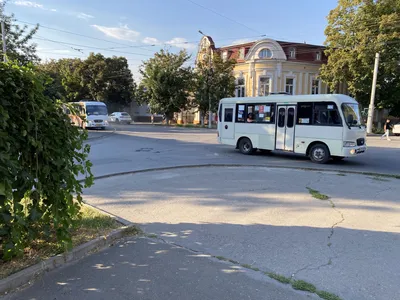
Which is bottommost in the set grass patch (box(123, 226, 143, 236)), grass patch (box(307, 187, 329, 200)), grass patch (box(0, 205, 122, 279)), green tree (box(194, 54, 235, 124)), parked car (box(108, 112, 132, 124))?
grass patch (box(123, 226, 143, 236))

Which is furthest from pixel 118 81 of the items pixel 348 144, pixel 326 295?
pixel 326 295

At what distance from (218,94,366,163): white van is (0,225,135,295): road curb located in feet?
30.4

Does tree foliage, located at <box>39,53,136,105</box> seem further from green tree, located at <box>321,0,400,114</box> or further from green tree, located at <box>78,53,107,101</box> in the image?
green tree, located at <box>321,0,400,114</box>

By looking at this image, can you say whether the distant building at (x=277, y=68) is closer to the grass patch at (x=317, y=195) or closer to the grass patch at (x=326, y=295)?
the grass patch at (x=317, y=195)

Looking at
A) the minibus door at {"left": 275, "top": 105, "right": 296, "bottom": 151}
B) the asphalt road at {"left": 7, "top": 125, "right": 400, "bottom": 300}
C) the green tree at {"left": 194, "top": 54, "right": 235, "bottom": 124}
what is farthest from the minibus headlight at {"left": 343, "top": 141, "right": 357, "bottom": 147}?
the green tree at {"left": 194, "top": 54, "right": 235, "bottom": 124}

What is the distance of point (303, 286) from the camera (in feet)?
10.7

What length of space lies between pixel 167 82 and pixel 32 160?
36204 mm

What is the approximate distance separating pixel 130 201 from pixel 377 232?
4439mm

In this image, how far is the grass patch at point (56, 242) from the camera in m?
3.41

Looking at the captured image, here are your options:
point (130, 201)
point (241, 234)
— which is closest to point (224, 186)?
point (130, 201)

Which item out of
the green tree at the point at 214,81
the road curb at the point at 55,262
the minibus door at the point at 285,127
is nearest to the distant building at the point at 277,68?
the green tree at the point at 214,81

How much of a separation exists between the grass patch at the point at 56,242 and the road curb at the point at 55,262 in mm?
88

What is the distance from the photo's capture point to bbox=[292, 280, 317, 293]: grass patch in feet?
10.5

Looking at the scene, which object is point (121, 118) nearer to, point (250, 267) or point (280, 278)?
point (250, 267)
